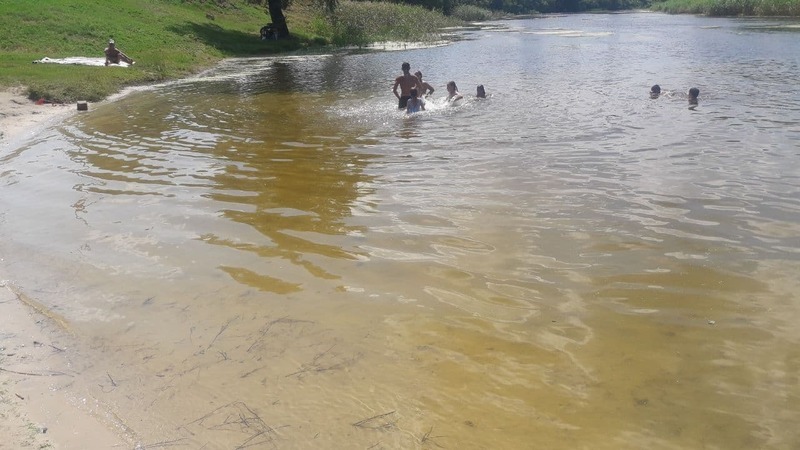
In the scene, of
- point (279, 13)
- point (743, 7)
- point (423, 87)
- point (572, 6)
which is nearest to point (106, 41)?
point (279, 13)

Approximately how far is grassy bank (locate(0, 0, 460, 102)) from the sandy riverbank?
16.1 m

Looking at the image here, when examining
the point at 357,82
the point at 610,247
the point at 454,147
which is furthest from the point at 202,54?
the point at 610,247

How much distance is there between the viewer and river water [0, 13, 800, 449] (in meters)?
4.42

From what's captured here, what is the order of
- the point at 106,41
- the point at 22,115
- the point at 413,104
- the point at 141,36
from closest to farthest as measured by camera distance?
the point at 413,104 → the point at 22,115 → the point at 106,41 → the point at 141,36

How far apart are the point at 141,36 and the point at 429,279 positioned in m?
30.6

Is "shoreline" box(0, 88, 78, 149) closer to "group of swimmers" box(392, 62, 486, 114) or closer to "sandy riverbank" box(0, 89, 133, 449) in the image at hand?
"group of swimmers" box(392, 62, 486, 114)

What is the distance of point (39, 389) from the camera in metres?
4.58

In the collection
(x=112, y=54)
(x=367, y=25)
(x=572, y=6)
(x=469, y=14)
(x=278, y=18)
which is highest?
(x=572, y=6)

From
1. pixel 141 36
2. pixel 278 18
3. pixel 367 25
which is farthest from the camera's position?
pixel 367 25

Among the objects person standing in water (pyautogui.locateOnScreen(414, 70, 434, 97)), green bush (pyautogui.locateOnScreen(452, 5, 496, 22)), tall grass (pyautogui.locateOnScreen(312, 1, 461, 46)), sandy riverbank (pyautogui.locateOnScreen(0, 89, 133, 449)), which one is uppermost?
green bush (pyautogui.locateOnScreen(452, 5, 496, 22))

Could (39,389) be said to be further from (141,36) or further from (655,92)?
(141,36)

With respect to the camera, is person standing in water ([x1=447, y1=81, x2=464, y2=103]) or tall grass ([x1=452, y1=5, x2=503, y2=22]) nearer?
person standing in water ([x1=447, y1=81, x2=464, y2=103])

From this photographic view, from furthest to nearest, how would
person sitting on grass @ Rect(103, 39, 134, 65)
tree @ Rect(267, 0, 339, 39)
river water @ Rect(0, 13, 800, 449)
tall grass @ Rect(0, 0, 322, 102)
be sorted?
tree @ Rect(267, 0, 339, 39), person sitting on grass @ Rect(103, 39, 134, 65), tall grass @ Rect(0, 0, 322, 102), river water @ Rect(0, 13, 800, 449)

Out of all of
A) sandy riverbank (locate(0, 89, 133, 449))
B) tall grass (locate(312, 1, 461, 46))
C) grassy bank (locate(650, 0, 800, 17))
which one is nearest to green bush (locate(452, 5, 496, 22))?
grassy bank (locate(650, 0, 800, 17))
